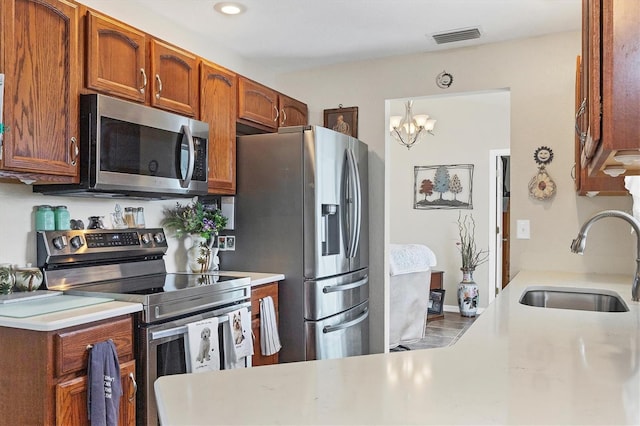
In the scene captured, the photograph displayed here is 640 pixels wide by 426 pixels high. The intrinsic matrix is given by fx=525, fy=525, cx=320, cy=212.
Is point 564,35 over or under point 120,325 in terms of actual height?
over

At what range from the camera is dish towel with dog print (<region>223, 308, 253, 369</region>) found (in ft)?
8.45

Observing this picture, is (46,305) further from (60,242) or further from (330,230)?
(330,230)

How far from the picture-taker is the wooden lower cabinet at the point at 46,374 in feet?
5.84

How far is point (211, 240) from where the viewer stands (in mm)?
3229

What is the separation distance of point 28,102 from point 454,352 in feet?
5.88

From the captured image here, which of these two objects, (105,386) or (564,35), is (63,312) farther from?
(564,35)

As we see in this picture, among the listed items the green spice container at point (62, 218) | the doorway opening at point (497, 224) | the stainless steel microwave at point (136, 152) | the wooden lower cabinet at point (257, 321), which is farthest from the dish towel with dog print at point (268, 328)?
the doorway opening at point (497, 224)

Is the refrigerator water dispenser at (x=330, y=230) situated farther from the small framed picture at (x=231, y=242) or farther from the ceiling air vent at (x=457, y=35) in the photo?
the ceiling air vent at (x=457, y=35)

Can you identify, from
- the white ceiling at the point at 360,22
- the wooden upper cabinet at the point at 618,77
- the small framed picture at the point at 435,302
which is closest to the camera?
the wooden upper cabinet at the point at 618,77

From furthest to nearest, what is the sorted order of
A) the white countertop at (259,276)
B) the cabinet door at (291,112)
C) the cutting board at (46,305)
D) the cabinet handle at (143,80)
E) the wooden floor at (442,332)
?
the wooden floor at (442,332) < the cabinet door at (291,112) < the white countertop at (259,276) < the cabinet handle at (143,80) < the cutting board at (46,305)

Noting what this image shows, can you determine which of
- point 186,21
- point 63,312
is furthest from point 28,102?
point 186,21

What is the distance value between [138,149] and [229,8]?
968 mm

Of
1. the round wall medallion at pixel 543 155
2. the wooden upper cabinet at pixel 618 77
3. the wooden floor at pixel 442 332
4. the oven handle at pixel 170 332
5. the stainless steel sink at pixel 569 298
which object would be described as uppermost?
the round wall medallion at pixel 543 155

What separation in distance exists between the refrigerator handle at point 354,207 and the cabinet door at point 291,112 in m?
0.59
